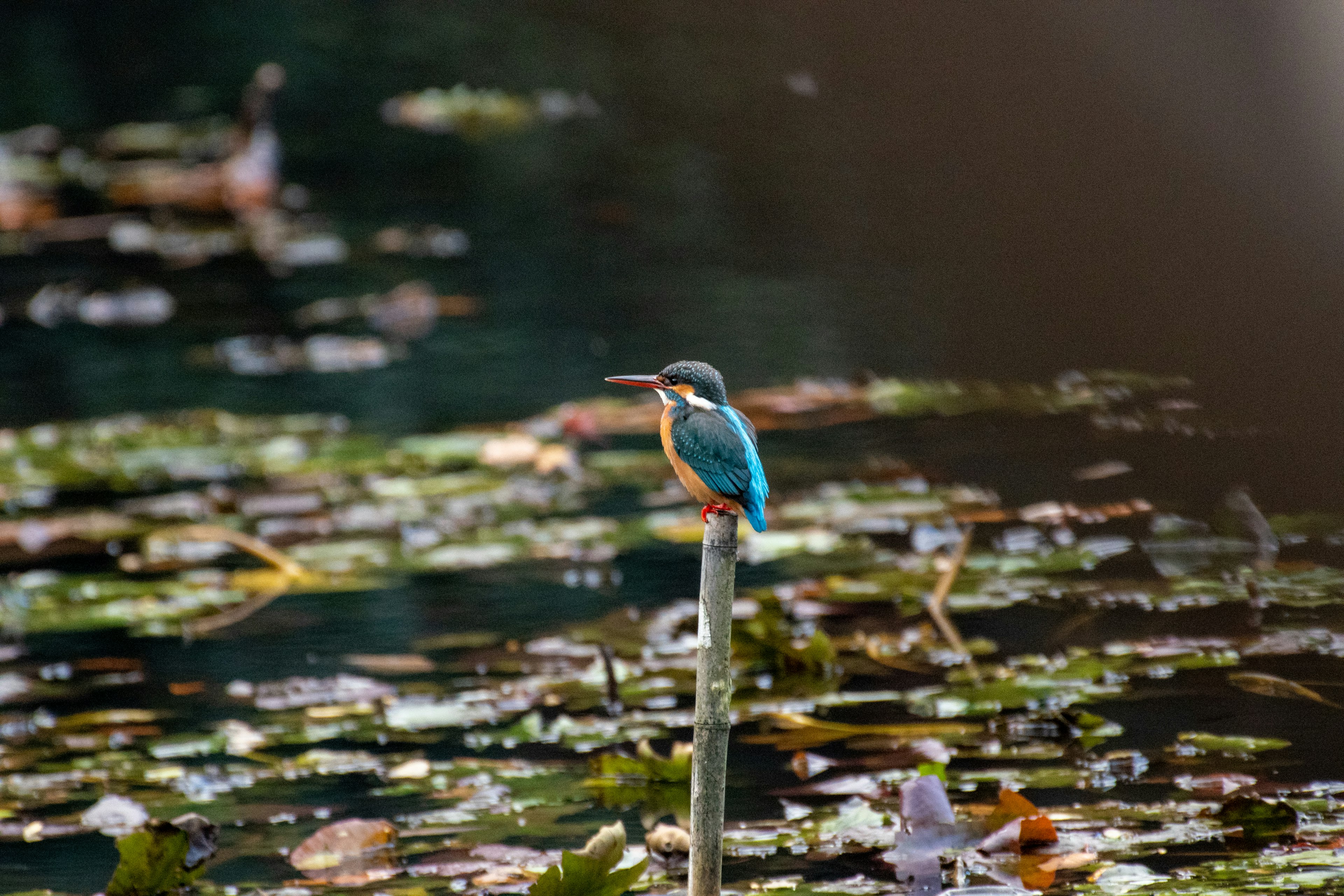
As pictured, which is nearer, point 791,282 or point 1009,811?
point 1009,811

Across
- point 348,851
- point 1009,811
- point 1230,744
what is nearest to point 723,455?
point 1009,811

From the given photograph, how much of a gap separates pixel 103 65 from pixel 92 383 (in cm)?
1256

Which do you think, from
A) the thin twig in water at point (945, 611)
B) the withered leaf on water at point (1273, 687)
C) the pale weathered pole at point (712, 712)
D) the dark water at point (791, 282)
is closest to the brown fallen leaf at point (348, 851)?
the dark water at point (791, 282)

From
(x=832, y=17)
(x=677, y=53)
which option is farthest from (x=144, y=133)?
(x=832, y=17)

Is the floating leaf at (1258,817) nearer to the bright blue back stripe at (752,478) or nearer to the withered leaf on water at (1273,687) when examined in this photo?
the withered leaf on water at (1273,687)

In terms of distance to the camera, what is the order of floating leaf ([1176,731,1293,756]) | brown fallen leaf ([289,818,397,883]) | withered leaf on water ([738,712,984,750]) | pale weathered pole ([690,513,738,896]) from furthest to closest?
1. withered leaf on water ([738,712,984,750])
2. floating leaf ([1176,731,1293,756])
3. brown fallen leaf ([289,818,397,883])
4. pale weathered pole ([690,513,738,896])

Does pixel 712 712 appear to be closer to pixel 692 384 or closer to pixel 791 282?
pixel 692 384

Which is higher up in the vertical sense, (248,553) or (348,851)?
(248,553)

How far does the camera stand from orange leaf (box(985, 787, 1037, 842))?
2918mm

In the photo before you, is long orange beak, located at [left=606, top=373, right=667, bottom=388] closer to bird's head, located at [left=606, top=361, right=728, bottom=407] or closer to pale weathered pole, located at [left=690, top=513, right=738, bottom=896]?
bird's head, located at [left=606, top=361, right=728, bottom=407]

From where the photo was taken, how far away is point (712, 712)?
8.18 ft

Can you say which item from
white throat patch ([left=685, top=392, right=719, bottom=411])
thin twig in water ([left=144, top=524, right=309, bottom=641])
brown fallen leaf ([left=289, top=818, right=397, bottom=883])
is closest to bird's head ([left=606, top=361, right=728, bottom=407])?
white throat patch ([left=685, top=392, right=719, bottom=411])

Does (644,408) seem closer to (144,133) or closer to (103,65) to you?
(144,133)

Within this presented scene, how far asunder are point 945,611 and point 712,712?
79.1 inches
